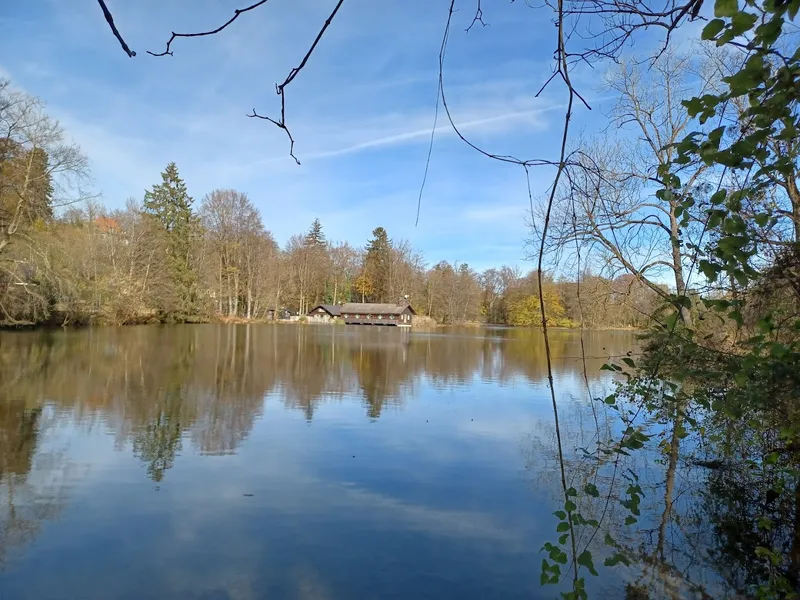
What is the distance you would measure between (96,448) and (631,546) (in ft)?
23.7

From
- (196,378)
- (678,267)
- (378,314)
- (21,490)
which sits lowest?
(21,490)

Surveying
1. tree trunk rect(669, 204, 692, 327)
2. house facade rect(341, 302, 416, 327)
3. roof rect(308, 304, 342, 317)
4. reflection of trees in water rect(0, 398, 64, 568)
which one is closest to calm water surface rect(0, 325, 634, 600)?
reflection of trees in water rect(0, 398, 64, 568)

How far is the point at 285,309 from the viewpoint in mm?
66875

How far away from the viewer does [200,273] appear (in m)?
47.0

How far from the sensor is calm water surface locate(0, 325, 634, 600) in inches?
180

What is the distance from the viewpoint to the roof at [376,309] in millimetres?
64238

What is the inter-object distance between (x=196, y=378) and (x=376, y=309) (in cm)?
5091

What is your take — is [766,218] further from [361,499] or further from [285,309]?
[285,309]

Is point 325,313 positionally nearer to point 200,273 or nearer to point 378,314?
point 378,314

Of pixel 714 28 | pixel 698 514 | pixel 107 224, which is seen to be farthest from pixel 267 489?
pixel 107 224

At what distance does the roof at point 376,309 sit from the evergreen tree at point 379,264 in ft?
21.1

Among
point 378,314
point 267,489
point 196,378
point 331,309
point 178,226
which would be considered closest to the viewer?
point 267,489

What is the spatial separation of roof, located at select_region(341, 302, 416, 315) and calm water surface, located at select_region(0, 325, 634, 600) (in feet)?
163

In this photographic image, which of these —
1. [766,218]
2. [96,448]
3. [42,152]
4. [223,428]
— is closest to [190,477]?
[96,448]
